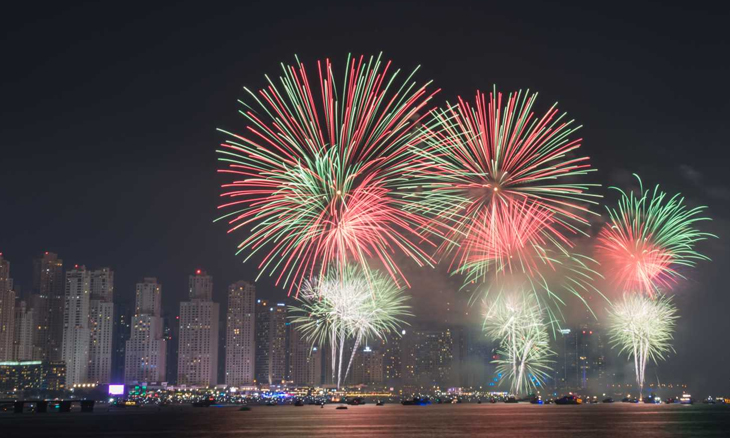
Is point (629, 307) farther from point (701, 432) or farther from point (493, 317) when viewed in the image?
point (701, 432)

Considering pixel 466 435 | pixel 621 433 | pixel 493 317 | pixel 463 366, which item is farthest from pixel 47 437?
pixel 463 366

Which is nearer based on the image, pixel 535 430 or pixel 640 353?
pixel 535 430

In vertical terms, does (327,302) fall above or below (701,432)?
above

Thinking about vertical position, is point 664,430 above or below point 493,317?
below

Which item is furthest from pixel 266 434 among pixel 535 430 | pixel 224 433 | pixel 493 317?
pixel 493 317

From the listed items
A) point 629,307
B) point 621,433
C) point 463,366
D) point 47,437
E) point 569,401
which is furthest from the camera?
point 463,366

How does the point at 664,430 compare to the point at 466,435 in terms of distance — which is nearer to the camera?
the point at 466,435

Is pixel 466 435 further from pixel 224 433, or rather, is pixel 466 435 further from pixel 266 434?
pixel 224 433

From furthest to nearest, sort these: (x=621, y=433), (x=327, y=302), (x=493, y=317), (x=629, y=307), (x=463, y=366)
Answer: (x=463, y=366) < (x=493, y=317) < (x=629, y=307) < (x=327, y=302) < (x=621, y=433)

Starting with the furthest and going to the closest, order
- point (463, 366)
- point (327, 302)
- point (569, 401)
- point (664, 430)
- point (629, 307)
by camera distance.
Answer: point (463, 366) → point (569, 401) → point (629, 307) → point (327, 302) → point (664, 430)
